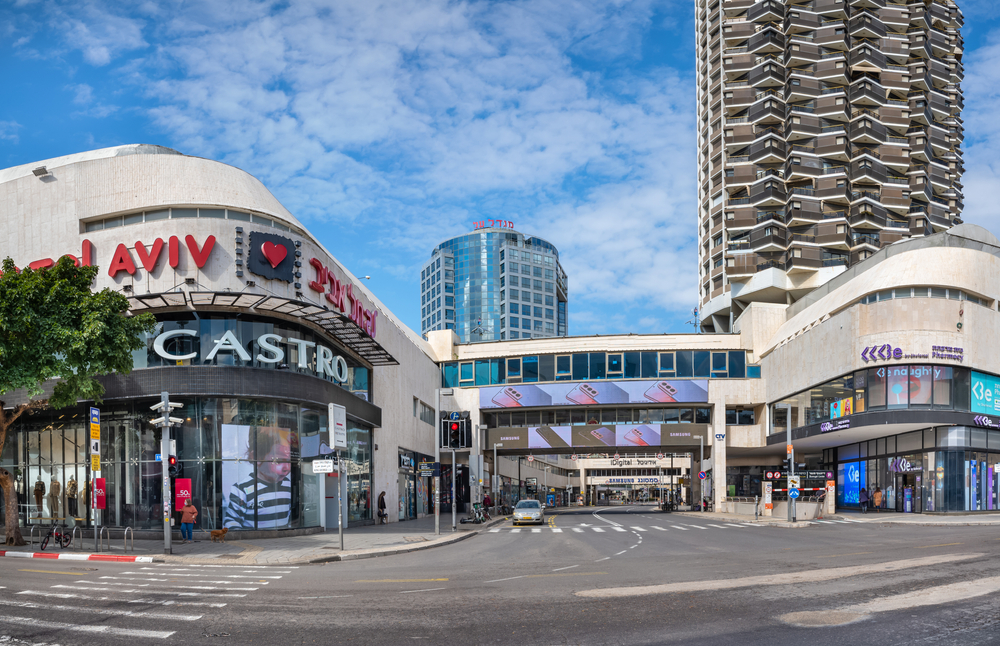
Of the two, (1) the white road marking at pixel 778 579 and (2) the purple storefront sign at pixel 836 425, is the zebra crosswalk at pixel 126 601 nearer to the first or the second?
(1) the white road marking at pixel 778 579

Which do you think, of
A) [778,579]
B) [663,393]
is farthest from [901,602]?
[663,393]

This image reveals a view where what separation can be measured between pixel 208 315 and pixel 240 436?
4.94 meters

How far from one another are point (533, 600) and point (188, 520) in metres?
19.3

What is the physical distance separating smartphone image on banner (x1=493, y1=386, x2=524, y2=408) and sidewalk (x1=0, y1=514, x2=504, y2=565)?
38277 millimetres

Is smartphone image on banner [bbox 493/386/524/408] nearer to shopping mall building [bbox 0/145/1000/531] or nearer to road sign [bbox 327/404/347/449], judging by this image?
shopping mall building [bbox 0/145/1000/531]

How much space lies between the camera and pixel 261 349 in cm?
3222

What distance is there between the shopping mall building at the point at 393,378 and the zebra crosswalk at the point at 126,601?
40.1 feet

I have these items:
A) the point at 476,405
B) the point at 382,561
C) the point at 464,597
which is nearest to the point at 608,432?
the point at 476,405

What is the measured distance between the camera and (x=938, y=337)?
4681cm

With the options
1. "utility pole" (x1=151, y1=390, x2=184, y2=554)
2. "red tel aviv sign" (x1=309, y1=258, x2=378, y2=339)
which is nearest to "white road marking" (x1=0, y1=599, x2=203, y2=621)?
"utility pole" (x1=151, y1=390, x2=184, y2=554)

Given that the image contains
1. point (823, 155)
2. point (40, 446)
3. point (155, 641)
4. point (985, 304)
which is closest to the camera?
point (155, 641)

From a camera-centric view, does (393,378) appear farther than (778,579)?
Yes

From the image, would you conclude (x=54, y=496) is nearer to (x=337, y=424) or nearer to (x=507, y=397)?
(x=337, y=424)

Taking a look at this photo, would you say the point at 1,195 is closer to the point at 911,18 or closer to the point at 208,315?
the point at 208,315
